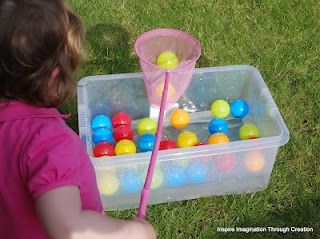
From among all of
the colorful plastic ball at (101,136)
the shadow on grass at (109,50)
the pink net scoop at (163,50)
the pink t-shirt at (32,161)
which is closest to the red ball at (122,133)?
the colorful plastic ball at (101,136)

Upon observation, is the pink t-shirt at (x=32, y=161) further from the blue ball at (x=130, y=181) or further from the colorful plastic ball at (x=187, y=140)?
the colorful plastic ball at (x=187, y=140)

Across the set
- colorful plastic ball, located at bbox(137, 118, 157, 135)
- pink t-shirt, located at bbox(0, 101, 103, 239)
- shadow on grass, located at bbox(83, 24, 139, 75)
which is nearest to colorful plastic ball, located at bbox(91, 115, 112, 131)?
colorful plastic ball, located at bbox(137, 118, 157, 135)

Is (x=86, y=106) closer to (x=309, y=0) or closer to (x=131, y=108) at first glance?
Result: (x=131, y=108)

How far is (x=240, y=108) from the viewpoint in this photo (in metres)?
2.26

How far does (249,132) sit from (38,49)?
126 centimetres

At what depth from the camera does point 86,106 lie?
2.05 metres

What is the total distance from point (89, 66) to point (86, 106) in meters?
0.52

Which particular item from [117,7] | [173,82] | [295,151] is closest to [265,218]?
[295,151]

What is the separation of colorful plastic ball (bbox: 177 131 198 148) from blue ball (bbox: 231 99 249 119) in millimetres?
241

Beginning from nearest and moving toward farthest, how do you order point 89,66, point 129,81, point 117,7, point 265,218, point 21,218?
point 21,218
point 265,218
point 129,81
point 89,66
point 117,7

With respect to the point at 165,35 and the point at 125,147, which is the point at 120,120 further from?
the point at 165,35

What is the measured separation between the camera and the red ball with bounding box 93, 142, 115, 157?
2.00 meters

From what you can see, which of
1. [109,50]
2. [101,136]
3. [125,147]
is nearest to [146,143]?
[125,147]

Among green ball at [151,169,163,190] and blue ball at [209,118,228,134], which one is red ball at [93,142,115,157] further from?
blue ball at [209,118,228,134]
